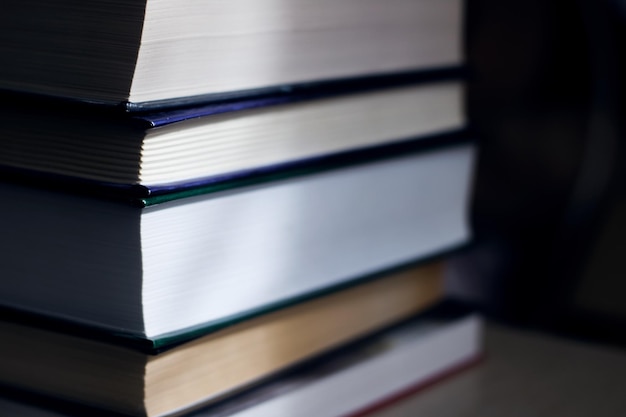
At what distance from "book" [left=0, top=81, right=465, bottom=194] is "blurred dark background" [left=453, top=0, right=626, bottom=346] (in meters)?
0.27

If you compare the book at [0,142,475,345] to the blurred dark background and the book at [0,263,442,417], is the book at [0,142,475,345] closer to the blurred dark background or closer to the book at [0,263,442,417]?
the book at [0,263,442,417]

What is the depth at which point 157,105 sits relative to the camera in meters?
0.42

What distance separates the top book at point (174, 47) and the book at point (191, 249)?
0.17 ft

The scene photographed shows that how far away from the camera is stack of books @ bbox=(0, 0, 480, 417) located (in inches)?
17.0

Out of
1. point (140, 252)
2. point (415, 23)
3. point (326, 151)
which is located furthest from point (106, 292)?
point (415, 23)

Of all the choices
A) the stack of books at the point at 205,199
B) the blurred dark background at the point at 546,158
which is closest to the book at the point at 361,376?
→ the stack of books at the point at 205,199

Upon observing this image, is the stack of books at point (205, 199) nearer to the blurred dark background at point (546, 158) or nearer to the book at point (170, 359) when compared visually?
the book at point (170, 359)

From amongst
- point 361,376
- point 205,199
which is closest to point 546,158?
point 361,376

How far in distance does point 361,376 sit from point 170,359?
0.15 m

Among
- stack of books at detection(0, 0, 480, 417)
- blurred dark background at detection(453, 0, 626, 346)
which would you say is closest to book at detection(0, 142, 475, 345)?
stack of books at detection(0, 0, 480, 417)

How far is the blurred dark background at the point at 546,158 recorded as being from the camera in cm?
73

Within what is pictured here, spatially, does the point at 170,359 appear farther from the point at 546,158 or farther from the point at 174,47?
the point at 546,158

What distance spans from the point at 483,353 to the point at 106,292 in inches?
12.9

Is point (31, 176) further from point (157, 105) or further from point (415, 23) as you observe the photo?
point (415, 23)
